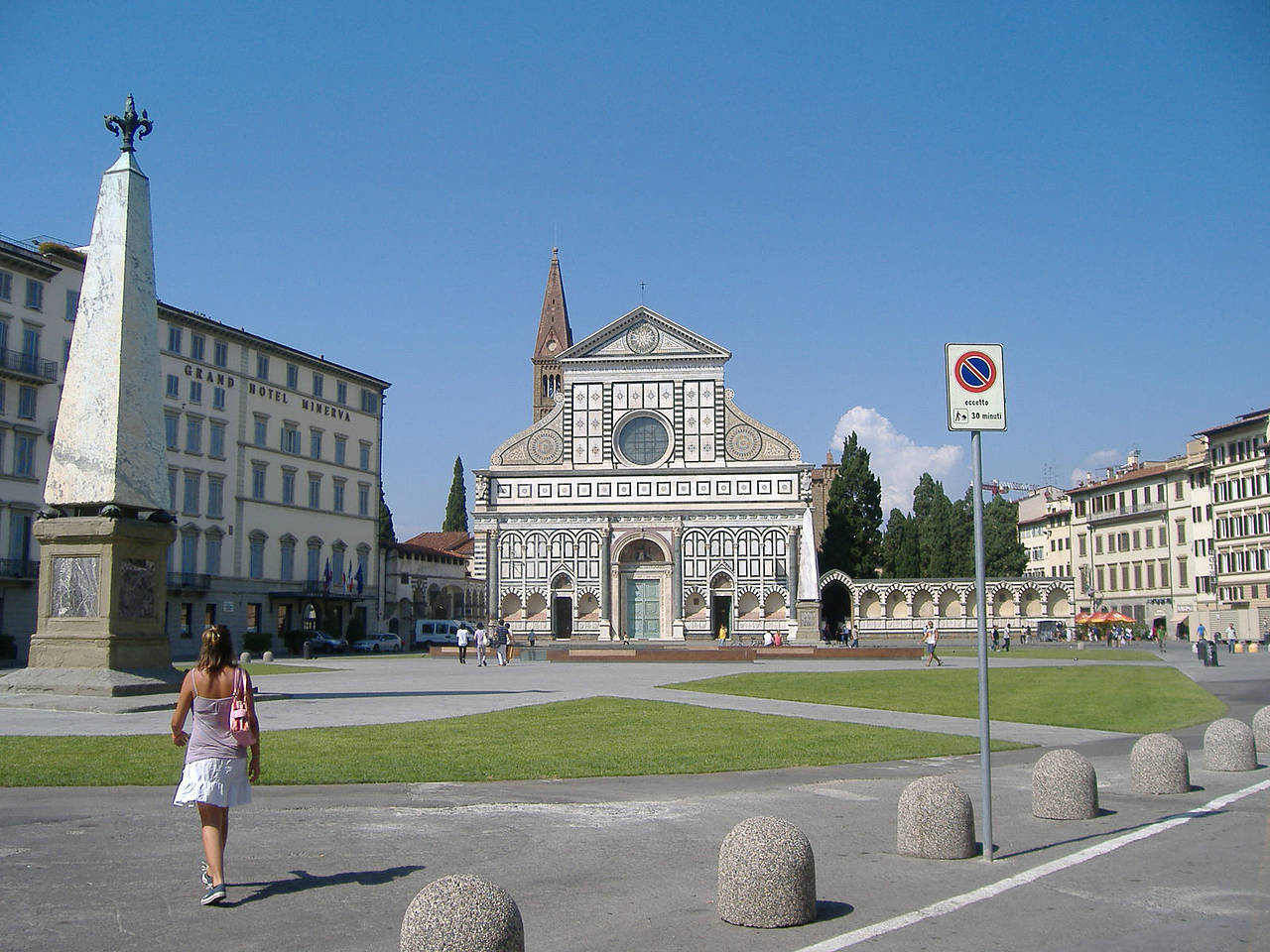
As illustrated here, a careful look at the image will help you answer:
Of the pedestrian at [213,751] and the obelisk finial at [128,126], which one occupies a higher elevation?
the obelisk finial at [128,126]

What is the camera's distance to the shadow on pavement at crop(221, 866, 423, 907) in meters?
7.49

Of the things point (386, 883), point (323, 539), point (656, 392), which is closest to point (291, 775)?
point (386, 883)

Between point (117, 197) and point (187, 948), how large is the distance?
18.9 meters

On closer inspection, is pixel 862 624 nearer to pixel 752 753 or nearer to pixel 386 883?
pixel 752 753

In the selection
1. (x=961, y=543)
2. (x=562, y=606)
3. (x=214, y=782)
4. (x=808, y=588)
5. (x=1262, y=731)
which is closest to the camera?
(x=214, y=782)

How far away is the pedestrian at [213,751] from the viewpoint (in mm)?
7184

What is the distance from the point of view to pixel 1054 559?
9625 centimetres

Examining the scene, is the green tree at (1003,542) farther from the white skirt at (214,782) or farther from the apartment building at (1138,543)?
the white skirt at (214,782)

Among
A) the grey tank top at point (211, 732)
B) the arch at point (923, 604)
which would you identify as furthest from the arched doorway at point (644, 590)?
the grey tank top at point (211, 732)

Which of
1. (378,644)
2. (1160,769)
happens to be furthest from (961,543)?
(1160,769)

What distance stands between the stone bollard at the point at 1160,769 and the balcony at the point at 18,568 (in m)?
41.5

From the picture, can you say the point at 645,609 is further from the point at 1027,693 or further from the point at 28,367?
Answer: the point at 1027,693

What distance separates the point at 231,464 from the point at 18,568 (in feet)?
46.0

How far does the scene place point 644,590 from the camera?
221 ft
